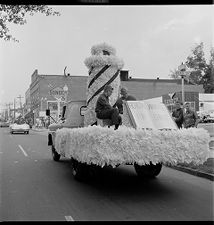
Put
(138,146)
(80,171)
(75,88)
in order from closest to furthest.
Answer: (138,146) → (80,171) → (75,88)

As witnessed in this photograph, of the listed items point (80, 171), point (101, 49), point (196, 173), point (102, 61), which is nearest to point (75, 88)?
point (101, 49)

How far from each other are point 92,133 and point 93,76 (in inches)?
121

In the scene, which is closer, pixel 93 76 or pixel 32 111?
pixel 93 76

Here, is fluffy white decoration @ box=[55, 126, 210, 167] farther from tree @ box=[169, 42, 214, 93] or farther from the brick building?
tree @ box=[169, 42, 214, 93]

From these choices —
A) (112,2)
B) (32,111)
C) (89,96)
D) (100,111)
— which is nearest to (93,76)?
(89,96)

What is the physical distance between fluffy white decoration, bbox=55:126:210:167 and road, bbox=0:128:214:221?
73 cm

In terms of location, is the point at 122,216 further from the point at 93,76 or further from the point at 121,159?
the point at 93,76

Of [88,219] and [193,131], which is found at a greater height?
[193,131]

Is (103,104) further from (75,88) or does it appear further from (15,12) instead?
(75,88)

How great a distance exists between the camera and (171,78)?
96938 mm

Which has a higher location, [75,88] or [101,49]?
[75,88]

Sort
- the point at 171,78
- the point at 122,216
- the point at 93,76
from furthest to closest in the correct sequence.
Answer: the point at 171,78
the point at 93,76
the point at 122,216

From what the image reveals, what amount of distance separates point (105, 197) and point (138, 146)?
1.27 meters

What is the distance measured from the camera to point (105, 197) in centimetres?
674
